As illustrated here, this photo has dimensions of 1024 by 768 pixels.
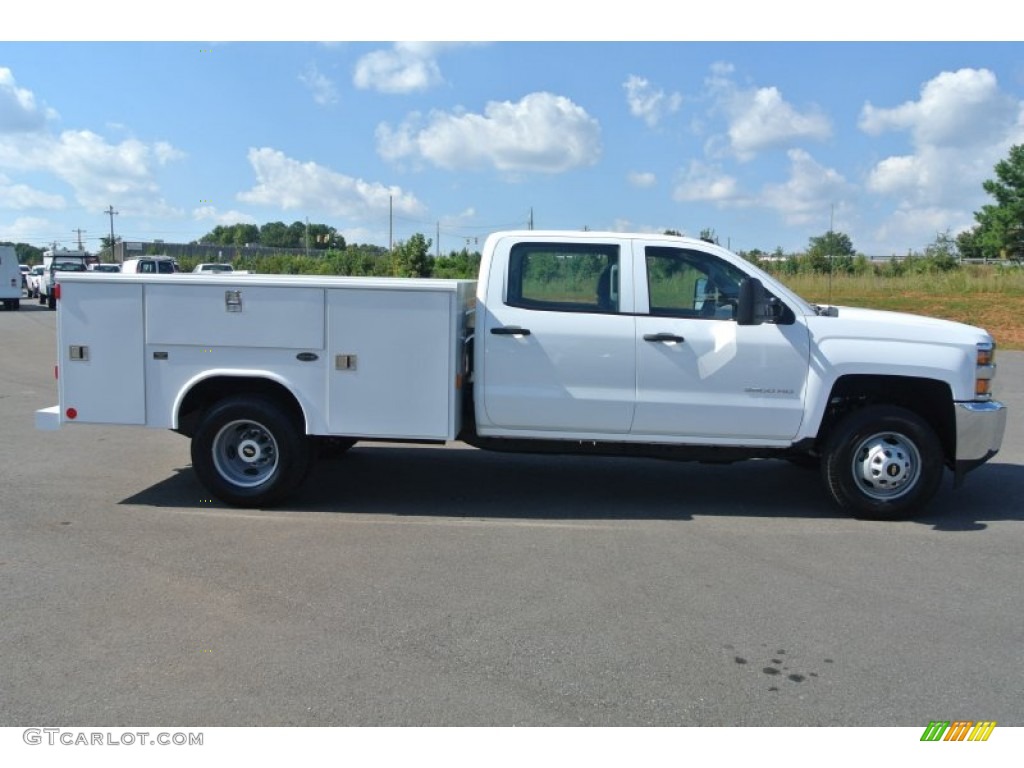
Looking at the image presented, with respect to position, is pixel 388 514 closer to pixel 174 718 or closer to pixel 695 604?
pixel 695 604

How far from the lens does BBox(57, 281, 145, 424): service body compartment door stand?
22.2 feet

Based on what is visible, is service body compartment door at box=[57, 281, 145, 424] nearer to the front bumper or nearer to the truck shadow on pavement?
the truck shadow on pavement

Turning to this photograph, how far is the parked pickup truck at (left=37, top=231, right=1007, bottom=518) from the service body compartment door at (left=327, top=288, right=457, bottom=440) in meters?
0.01

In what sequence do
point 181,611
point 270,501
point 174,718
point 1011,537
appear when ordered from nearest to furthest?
point 174,718 < point 181,611 < point 1011,537 < point 270,501

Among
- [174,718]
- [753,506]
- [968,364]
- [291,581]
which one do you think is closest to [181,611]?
[291,581]

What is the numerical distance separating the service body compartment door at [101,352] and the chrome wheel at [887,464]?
5.61 metres

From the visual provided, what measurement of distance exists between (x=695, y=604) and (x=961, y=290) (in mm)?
32250

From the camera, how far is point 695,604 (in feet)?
16.9

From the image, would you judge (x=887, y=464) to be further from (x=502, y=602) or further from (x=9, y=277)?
(x=9, y=277)

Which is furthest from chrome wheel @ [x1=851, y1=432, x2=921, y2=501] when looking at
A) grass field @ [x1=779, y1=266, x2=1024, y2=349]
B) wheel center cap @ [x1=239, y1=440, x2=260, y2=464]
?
grass field @ [x1=779, y1=266, x2=1024, y2=349]

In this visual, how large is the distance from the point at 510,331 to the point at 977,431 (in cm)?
360
